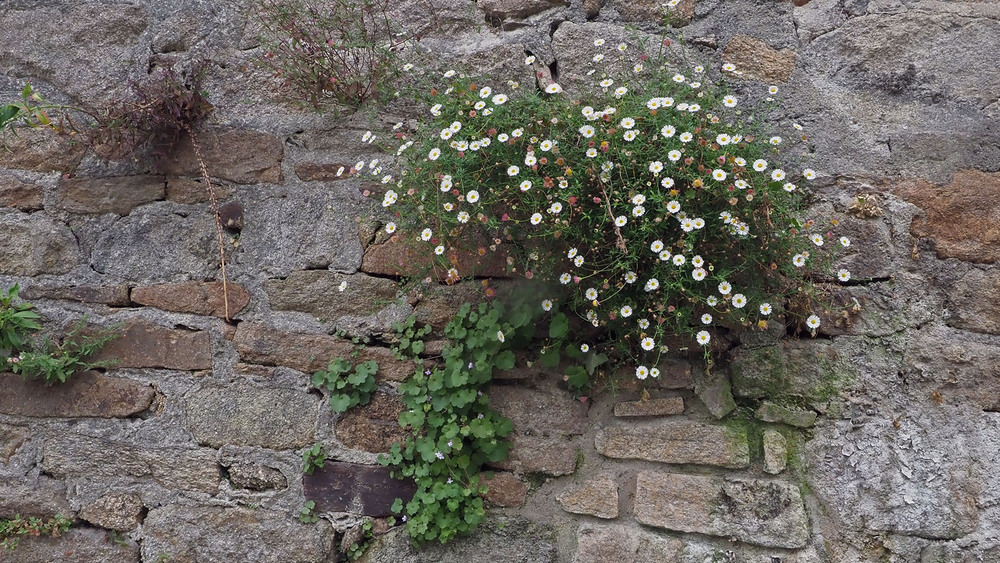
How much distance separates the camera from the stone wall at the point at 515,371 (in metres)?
1.90

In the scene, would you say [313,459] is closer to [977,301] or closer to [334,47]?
[334,47]

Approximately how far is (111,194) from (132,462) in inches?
33.0

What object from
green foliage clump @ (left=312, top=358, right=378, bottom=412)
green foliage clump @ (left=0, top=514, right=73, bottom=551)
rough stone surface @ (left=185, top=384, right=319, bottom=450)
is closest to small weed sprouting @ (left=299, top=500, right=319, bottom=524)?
rough stone surface @ (left=185, top=384, right=319, bottom=450)

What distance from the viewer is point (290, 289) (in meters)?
2.23

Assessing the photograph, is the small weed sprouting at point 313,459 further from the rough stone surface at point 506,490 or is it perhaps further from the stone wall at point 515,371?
the rough stone surface at point 506,490

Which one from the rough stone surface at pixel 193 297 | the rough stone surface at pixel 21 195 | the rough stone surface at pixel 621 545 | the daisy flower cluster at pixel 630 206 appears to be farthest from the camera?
the rough stone surface at pixel 21 195

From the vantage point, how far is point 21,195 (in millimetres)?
2373

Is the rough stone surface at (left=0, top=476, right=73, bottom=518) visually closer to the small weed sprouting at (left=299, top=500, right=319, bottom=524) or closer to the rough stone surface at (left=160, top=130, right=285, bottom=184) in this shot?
the small weed sprouting at (left=299, top=500, right=319, bottom=524)

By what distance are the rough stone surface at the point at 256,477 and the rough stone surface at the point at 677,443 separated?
3.03 feet

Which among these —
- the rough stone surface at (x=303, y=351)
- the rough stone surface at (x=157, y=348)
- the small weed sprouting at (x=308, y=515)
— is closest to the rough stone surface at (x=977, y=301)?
the rough stone surface at (x=303, y=351)

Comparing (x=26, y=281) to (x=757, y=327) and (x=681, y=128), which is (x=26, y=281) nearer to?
(x=681, y=128)

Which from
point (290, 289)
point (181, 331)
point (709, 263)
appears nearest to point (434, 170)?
point (290, 289)

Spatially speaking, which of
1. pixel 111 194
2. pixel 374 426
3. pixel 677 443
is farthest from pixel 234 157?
pixel 677 443

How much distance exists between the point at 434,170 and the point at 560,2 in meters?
0.70
